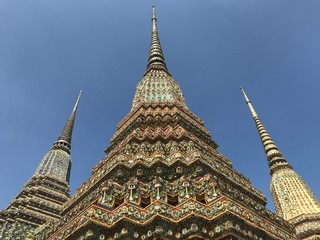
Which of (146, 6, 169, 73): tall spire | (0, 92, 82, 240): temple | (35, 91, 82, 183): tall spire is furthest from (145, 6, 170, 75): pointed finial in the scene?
(35, 91, 82, 183): tall spire

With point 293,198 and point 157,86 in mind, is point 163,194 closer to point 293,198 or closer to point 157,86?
point 157,86

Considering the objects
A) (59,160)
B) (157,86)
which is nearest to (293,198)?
(157,86)

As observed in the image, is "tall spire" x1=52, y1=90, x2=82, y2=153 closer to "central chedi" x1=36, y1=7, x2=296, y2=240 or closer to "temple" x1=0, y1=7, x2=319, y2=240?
"temple" x1=0, y1=7, x2=319, y2=240

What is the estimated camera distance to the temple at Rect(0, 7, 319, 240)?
7.76 m

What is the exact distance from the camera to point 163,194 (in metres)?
8.86

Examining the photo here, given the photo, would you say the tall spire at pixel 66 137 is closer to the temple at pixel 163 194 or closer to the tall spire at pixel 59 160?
the tall spire at pixel 59 160

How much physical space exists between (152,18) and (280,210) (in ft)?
53.1

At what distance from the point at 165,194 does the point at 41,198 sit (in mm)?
13832

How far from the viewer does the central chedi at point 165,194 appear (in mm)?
7742

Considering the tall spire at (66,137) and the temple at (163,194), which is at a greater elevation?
the tall spire at (66,137)

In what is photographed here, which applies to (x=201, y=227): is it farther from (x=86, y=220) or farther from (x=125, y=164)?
(x=125, y=164)

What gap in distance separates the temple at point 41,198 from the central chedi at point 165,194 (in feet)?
21.9

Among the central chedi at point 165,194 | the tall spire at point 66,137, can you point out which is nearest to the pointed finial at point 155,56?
the central chedi at point 165,194

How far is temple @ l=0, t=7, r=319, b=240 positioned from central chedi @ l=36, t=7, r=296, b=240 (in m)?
0.02
